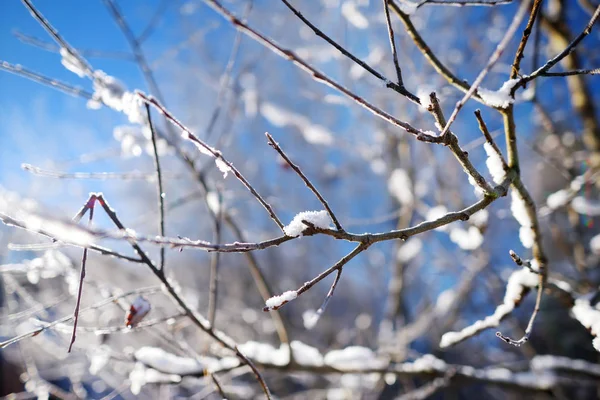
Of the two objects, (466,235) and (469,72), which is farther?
(469,72)

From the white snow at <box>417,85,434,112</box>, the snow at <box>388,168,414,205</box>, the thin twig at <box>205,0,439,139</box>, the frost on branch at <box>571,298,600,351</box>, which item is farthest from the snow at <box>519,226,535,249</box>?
the snow at <box>388,168,414,205</box>

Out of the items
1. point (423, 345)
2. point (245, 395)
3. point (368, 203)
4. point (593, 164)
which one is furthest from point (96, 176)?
point (423, 345)

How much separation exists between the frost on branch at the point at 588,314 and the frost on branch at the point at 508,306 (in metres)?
0.14

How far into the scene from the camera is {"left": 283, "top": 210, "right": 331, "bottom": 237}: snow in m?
0.65

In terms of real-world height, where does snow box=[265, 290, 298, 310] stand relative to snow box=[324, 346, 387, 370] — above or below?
below

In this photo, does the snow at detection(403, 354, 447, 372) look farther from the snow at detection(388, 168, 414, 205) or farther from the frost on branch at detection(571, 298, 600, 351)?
the snow at detection(388, 168, 414, 205)

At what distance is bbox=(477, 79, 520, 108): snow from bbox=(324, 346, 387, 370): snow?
1215mm

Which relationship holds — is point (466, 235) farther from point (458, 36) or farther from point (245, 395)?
point (458, 36)

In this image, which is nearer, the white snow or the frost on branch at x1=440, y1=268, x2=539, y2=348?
the white snow

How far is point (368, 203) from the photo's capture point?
7.53m

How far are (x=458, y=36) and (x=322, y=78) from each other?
3768 millimetres

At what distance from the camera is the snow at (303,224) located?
2.12 ft

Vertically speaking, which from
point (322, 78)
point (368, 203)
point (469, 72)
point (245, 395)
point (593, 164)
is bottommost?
point (245, 395)

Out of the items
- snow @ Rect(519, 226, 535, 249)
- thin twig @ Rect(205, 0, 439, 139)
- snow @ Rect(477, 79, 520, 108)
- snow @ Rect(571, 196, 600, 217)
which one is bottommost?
thin twig @ Rect(205, 0, 439, 139)
